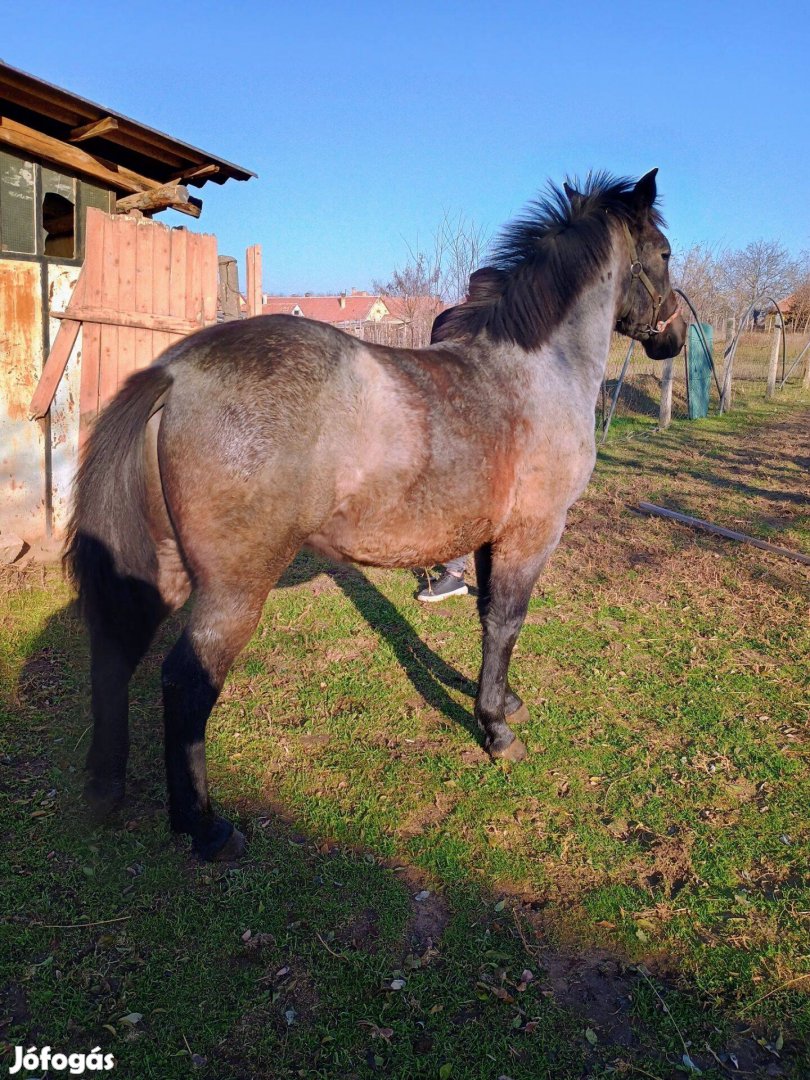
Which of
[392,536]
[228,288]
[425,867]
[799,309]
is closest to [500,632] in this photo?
[392,536]

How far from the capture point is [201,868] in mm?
2754

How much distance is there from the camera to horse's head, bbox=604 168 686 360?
376 centimetres

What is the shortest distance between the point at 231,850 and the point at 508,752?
4.85 feet

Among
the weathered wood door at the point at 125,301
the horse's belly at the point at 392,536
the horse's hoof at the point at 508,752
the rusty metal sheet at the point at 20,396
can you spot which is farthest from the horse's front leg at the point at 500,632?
the rusty metal sheet at the point at 20,396

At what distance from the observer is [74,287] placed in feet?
18.8

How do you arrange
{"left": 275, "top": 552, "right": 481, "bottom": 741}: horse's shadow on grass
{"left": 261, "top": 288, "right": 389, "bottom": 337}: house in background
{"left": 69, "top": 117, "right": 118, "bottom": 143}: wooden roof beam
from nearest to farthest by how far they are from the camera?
{"left": 275, "top": 552, "right": 481, "bottom": 741}: horse's shadow on grass
{"left": 69, "top": 117, "right": 118, "bottom": 143}: wooden roof beam
{"left": 261, "top": 288, "right": 389, "bottom": 337}: house in background

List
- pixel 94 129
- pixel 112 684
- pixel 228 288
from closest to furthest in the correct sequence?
pixel 112 684, pixel 94 129, pixel 228 288

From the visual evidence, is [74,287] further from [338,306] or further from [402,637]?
[338,306]

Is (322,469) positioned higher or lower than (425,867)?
higher

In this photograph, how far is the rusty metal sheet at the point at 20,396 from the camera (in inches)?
219

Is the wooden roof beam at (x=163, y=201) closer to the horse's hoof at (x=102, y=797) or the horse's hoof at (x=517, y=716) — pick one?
the horse's hoof at (x=102, y=797)

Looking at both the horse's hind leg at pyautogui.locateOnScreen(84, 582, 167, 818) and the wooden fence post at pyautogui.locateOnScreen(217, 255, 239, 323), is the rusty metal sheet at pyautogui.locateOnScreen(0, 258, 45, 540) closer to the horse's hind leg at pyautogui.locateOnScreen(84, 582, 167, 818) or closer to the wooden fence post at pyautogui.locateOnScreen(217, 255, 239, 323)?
the horse's hind leg at pyautogui.locateOnScreen(84, 582, 167, 818)

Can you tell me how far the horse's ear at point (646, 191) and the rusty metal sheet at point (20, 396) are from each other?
471 cm

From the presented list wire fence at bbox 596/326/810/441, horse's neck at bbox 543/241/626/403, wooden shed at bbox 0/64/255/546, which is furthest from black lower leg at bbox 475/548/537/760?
wire fence at bbox 596/326/810/441
